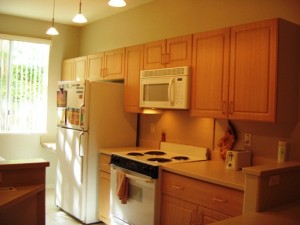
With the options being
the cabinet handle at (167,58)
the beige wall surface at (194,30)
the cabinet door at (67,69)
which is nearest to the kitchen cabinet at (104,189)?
the beige wall surface at (194,30)

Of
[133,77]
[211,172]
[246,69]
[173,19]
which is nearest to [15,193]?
[211,172]

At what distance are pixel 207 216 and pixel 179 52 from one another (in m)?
1.57

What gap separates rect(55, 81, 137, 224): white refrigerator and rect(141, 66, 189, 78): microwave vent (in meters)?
0.57

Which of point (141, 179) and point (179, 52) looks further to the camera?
point (179, 52)

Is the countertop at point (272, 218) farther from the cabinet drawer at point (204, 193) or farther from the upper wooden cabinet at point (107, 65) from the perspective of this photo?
the upper wooden cabinet at point (107, 65)

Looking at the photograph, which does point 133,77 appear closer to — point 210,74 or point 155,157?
point 155,157

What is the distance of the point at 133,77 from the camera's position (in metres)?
3.96

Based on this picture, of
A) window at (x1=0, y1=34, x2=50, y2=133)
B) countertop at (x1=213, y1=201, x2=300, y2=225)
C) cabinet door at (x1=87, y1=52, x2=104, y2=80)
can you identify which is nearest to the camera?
countertop at (x1=213, y1=201, x2=300, y2=225)

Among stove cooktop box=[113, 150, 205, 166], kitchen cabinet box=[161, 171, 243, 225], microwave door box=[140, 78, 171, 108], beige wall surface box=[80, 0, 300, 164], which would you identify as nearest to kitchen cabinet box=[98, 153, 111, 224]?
stove cooktop box=[113, 150, 205, 166]

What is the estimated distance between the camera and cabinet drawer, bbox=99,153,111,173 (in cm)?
381

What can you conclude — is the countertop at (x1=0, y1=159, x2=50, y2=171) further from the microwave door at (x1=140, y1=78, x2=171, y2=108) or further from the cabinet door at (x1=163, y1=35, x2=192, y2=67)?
the cabinet door at (x1=163, y1=35, x2=192, y2=67)

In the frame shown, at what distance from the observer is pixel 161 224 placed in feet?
10.1

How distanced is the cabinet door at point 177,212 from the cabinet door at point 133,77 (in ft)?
4.08

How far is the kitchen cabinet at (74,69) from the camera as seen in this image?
4957 millimetres
